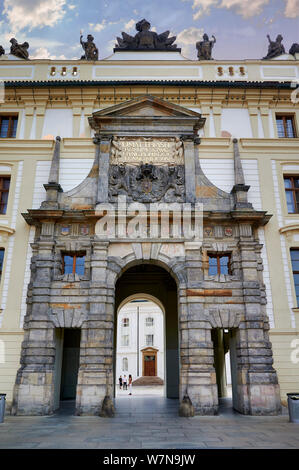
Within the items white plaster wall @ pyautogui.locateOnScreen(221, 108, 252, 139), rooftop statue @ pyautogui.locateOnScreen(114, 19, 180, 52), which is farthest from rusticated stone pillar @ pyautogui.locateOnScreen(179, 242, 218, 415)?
rooftop statue @ pyautogui.locateOnScreen(114, 19, 180, 52)

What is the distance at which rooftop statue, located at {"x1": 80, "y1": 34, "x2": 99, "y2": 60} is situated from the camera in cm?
2077

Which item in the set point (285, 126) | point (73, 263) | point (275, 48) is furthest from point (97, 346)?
point (275, 48)

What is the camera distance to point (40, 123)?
19.1 m

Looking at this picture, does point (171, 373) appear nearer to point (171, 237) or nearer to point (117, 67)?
point (171, 237)

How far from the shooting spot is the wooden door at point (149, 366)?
48.7 m

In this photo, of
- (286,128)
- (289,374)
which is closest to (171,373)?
(289,374)

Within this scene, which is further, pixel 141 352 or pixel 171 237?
pixel 141 352

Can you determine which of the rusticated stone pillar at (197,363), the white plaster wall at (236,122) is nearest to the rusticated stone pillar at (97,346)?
the rusticated stone pillar at (197,363)

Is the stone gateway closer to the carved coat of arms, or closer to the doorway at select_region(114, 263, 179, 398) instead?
the carved coat of arms

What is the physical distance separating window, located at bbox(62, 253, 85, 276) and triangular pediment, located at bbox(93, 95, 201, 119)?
6.69 metres

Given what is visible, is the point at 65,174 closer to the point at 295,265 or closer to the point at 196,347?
the point at 196,347

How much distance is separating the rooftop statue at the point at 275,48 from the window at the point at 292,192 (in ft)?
24.7

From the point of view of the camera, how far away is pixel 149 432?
10430 mm
